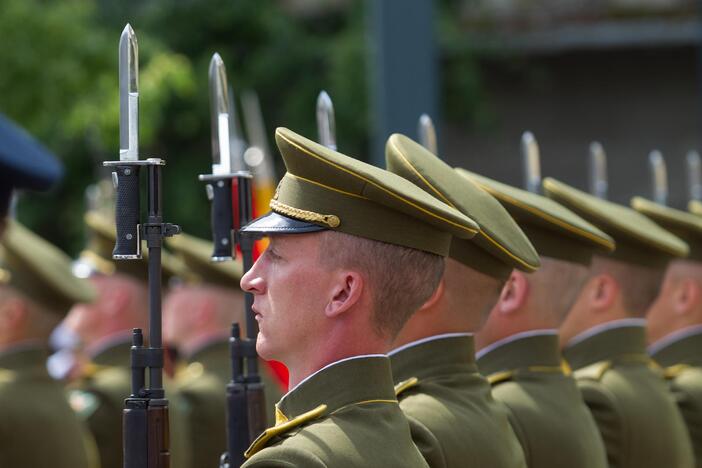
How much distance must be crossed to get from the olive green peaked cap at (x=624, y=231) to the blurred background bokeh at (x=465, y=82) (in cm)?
1082

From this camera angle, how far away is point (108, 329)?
23.1 ft

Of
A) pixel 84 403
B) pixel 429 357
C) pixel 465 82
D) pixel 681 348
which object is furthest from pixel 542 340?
pixel 465 82

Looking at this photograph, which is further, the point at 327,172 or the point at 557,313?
the point at 557,313

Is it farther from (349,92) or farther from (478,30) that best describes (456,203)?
(478,30)

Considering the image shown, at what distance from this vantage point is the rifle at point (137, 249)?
311 centimetres

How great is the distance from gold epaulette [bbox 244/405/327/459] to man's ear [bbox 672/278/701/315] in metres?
3.28

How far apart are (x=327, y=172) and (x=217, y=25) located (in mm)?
16548

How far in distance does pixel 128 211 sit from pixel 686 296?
132 inches

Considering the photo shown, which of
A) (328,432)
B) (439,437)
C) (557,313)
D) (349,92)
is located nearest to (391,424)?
(328,432)

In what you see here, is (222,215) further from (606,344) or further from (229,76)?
(229,76)

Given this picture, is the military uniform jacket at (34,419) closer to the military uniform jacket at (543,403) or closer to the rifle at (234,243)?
the rifle at (234,243)

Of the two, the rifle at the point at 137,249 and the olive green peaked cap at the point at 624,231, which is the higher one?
the olive green peaked cap at the point at 624,231

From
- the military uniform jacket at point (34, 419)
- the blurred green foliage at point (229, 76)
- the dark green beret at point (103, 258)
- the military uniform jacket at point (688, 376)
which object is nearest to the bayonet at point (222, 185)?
the military uniform jacket at point (34, 419)

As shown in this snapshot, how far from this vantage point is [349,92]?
17.8 meters
